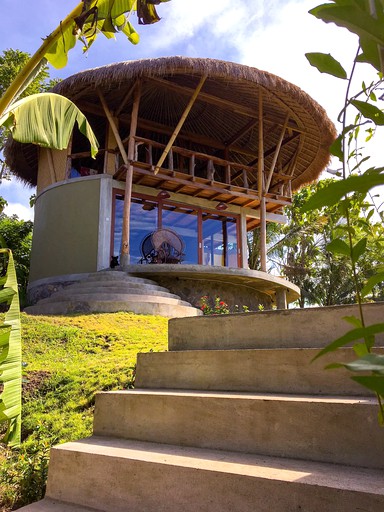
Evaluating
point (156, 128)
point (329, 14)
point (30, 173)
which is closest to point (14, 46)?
point (30, 173)

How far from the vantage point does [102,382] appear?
3115 mm

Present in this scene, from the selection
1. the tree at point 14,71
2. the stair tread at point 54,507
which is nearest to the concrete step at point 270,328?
the stair tread at point 54,507

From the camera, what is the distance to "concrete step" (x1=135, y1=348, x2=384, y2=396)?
190 centimetres

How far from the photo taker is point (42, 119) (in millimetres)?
3375

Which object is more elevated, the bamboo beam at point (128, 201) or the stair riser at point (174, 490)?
the bamboo beam at point (128, 201)

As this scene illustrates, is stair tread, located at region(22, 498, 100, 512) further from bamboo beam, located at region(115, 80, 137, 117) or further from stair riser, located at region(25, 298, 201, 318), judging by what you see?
bamboo beam, located at region(115, 80, 137, 117)

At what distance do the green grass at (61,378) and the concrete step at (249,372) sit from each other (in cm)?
59

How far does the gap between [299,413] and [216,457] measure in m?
0.41

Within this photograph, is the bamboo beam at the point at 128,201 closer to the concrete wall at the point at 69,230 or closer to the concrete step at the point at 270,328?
the concrete wall at the point at 69,230

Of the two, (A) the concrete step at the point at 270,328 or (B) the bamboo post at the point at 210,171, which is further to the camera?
(B) the bamboo post at the point at 210,171

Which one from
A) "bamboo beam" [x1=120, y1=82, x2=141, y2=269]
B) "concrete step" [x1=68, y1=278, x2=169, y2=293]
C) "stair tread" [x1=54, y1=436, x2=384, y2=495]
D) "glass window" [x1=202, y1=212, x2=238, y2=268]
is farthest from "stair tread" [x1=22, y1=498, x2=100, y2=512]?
"glass window" [x1=202, y1=212, x2=238, y2=268]

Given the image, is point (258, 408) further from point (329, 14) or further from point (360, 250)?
point (329, 14)

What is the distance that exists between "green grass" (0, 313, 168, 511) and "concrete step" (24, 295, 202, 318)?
2.26ft

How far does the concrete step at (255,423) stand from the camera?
5.12 feet
